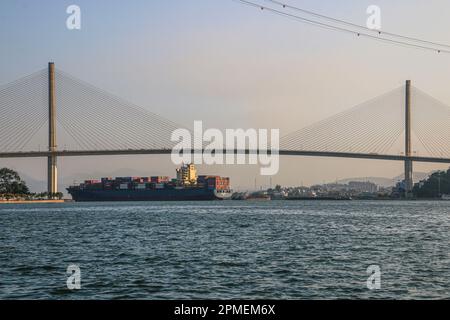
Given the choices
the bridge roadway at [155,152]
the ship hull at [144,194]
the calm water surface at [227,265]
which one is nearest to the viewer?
the calm water surface at [227,265]

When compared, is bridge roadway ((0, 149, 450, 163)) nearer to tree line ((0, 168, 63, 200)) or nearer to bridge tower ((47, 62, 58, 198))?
bridge tower ((47, 62, 58, 198))

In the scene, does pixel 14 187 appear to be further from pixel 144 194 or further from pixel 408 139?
pixel 408 139

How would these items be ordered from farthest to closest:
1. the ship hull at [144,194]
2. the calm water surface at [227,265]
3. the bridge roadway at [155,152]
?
the ship hull at [144,194] < the bridge roadway at [155,152] < the calm water surface at [227,265]

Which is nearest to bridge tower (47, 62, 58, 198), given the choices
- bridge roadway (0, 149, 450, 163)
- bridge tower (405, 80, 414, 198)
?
Result: bridge roadway (0, 149, 450, 163)

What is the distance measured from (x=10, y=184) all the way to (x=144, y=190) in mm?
30601

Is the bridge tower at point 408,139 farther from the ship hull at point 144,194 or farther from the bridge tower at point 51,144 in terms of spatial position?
the bridge tower at point 51,144

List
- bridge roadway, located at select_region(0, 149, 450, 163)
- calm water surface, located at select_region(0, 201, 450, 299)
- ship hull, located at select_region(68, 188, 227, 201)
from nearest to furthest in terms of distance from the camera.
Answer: calm water surface, located at select_region(0, 201, 450, 299) < bridge roadway, located at select_region(0, 149, 450, 163) < ship hull, located at select_region(68, 188, 227, 201)

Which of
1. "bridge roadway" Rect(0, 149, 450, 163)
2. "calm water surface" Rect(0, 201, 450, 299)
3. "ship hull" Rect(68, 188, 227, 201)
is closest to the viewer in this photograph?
"calm water surface" Rect(0, 201, 450, 299)

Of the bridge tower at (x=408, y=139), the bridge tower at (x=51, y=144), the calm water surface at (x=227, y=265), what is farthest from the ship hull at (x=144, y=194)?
the calm water surface at (x=227, y=265)

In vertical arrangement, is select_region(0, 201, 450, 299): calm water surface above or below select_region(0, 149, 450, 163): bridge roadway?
below

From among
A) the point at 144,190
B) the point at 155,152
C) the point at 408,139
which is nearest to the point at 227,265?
the point at 155,152

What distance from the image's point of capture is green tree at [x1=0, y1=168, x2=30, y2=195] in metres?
129

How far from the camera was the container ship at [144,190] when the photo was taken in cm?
11981
